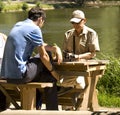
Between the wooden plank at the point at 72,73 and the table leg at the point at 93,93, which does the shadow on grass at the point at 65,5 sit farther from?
the wooden plank at the point at 72,73

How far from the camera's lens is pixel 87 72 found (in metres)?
5.56

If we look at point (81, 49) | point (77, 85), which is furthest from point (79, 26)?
point (77, 85)

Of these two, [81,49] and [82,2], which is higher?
[81,49]

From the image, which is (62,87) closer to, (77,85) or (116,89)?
(77,85)

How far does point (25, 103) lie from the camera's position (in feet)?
17.4

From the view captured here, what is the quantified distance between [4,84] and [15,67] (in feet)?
0.92

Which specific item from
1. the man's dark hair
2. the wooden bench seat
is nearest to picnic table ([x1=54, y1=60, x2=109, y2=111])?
the wooden bench seat

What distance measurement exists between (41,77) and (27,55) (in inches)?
12.0

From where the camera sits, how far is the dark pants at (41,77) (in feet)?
17.2

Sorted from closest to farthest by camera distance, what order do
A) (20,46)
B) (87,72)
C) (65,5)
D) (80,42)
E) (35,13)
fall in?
(20,46)
(35,13)
(87,72)
(80,42)
(65,5)

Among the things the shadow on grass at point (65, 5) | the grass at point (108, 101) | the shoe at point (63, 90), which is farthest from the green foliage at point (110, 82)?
the shadow on grass at point (65, 5)

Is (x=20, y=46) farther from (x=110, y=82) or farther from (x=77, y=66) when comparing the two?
(x=110, y=82)

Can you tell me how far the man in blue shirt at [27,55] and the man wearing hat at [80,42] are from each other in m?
0.78

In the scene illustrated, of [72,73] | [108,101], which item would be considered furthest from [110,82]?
[72,73]
